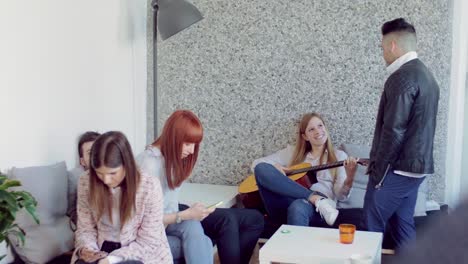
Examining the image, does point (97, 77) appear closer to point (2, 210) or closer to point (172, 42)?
point (172, 42)

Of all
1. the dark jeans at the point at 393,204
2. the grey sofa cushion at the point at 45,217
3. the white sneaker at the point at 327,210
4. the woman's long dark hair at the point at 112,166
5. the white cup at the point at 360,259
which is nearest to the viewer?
the woman's long dark hair at the point at 112,166

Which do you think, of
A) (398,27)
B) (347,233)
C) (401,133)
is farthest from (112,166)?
(398,27)

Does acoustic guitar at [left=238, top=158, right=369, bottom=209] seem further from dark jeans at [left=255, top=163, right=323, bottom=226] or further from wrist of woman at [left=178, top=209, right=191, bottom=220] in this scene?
wrist of woman at [left=178, top=209, right=191, bottom=220]

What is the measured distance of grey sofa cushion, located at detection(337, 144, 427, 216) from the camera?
368 cm

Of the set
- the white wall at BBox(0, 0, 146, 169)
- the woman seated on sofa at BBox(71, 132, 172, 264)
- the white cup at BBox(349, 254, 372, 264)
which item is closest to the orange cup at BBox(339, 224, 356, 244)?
the white cup at BBox(349, 254, 372, 264)

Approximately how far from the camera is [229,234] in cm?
308

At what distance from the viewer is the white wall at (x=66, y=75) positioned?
9.67ft

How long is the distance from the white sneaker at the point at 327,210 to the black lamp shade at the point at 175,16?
1330 mm

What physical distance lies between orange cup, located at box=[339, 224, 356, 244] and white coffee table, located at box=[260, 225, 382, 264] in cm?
2

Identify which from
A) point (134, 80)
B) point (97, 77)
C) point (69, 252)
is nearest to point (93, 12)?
point (97, 77)

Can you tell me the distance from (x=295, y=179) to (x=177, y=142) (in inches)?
45.4

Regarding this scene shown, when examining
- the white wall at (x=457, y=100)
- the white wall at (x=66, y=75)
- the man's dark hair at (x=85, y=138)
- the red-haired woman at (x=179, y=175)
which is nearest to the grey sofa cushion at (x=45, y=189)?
the white wall at (x=66, y=75)

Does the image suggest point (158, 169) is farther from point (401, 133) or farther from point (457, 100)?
point (457, 100)

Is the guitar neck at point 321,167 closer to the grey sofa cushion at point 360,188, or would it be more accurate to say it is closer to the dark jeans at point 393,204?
the grey sofa cushion at point 360,188
